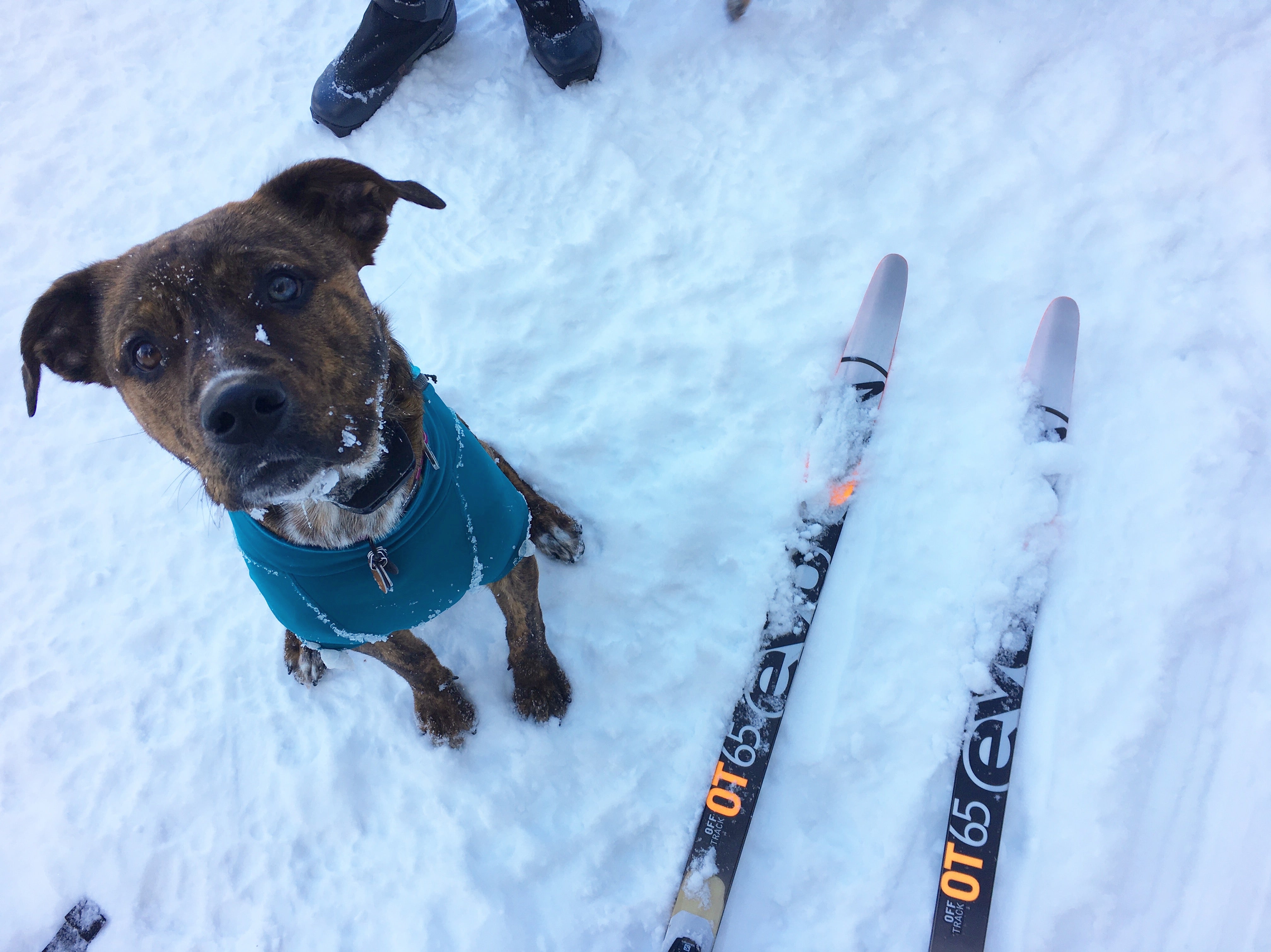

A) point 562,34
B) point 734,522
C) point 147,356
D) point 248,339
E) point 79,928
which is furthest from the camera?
point 562,34

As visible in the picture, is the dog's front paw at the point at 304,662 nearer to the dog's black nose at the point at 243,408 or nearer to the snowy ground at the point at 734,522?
the snowy ground at the point at 734,522

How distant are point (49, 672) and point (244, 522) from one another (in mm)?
2204

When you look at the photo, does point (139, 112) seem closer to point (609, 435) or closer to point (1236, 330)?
point (609, 435)

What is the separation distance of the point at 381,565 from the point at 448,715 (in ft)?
3.72

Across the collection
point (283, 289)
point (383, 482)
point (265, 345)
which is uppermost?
point (283, 289)

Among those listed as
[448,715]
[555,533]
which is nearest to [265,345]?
[555,533]

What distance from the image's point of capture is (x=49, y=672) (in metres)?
3.28

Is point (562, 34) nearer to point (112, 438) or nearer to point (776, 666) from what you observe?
point (112, 438)

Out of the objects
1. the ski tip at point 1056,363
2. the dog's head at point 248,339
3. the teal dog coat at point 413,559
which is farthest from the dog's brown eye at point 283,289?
the ski tip at point 1056,363

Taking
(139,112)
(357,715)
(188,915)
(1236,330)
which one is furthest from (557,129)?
(188,915)

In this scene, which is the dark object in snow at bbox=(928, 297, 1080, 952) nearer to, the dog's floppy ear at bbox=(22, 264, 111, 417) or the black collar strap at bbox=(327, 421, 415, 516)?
the black collar strap at bbox=(327, 421, 415, 516)

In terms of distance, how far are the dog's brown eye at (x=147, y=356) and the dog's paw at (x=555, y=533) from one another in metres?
1.57

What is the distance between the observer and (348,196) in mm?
2230

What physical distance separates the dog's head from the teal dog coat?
27 centimetres
